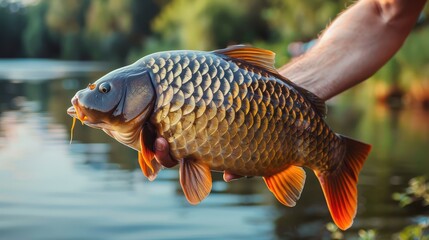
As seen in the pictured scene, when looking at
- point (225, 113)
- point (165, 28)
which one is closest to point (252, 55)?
point (225, 113)

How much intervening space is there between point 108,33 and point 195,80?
34457 millimetres

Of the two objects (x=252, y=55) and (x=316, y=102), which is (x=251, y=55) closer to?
(x=252, y=55)

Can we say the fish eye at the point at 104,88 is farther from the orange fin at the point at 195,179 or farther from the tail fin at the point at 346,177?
the tail fin at the point at 346,177

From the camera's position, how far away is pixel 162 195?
1359 cm

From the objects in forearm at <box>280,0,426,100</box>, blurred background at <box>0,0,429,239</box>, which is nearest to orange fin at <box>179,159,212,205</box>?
forearm at <box>280,0,426,100</box>

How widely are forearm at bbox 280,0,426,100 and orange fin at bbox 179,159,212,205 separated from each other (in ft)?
1.97

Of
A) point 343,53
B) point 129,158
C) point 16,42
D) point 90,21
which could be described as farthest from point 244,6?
point 16,42

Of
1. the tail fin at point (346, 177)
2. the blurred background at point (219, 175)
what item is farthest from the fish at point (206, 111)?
the blurred background at point (219, 175)

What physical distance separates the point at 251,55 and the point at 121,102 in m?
0.21

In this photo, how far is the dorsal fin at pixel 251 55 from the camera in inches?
50.6

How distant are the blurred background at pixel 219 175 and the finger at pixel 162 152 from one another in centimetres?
203

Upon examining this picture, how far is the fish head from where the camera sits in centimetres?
124

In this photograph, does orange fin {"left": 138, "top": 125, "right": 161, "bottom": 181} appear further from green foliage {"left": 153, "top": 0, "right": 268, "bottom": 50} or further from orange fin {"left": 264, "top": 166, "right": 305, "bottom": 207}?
green foliage {"left": 153, "top": 0, "right": 268, "bottom": 50}

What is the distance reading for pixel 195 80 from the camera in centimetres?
124
